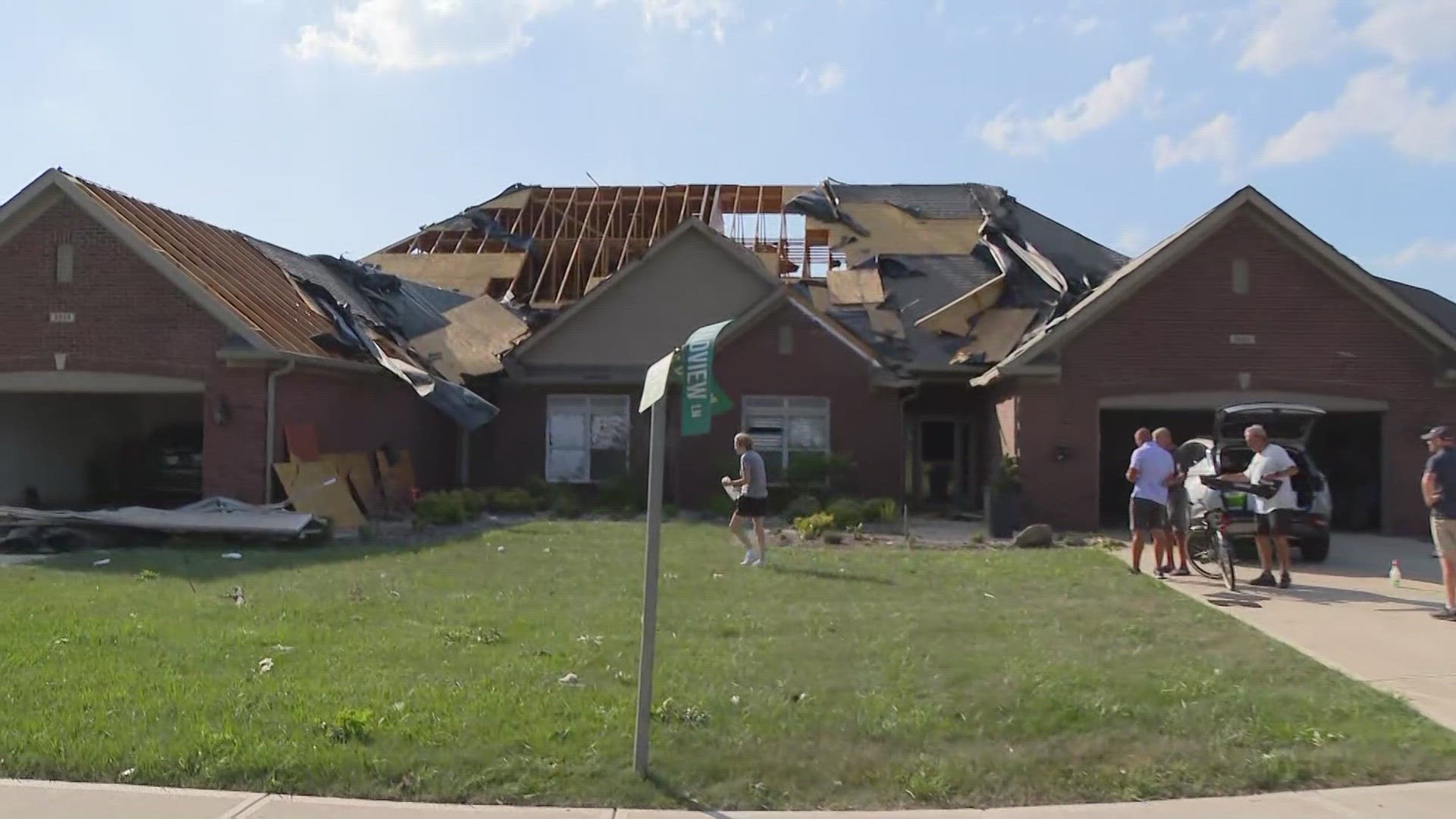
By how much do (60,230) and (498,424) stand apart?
8.60 meters

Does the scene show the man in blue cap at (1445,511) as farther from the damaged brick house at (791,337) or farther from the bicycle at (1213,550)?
the damaged brick house at (791,337)

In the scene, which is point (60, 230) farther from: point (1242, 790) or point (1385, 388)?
point (1385, 388)

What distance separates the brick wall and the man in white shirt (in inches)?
248

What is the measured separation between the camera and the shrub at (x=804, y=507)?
20.4m

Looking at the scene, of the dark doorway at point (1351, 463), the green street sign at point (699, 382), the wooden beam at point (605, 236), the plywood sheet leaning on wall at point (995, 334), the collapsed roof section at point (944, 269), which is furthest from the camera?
the wooden beam at point (605, 236)

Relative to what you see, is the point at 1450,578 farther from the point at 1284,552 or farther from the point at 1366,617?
the point at 1284,552

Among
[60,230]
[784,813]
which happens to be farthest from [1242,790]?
[60,230]

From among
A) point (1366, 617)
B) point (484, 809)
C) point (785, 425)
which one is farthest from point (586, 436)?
point (484, 809)

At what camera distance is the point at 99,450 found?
23.4 m

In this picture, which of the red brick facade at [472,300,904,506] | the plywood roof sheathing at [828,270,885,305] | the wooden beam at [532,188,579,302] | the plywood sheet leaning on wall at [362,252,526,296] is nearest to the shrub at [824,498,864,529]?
the red brick facade at [472,300,904,506]

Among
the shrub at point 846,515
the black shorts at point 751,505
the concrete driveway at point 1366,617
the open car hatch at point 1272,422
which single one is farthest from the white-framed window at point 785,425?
the open car hatch at point 1272,422

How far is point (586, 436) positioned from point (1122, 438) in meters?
10.6

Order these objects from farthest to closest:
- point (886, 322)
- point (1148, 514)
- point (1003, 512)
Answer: point (886, 322), point (1003, 512), point (1148, 514)

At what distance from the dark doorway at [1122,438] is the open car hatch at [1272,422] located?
6.98 meters
